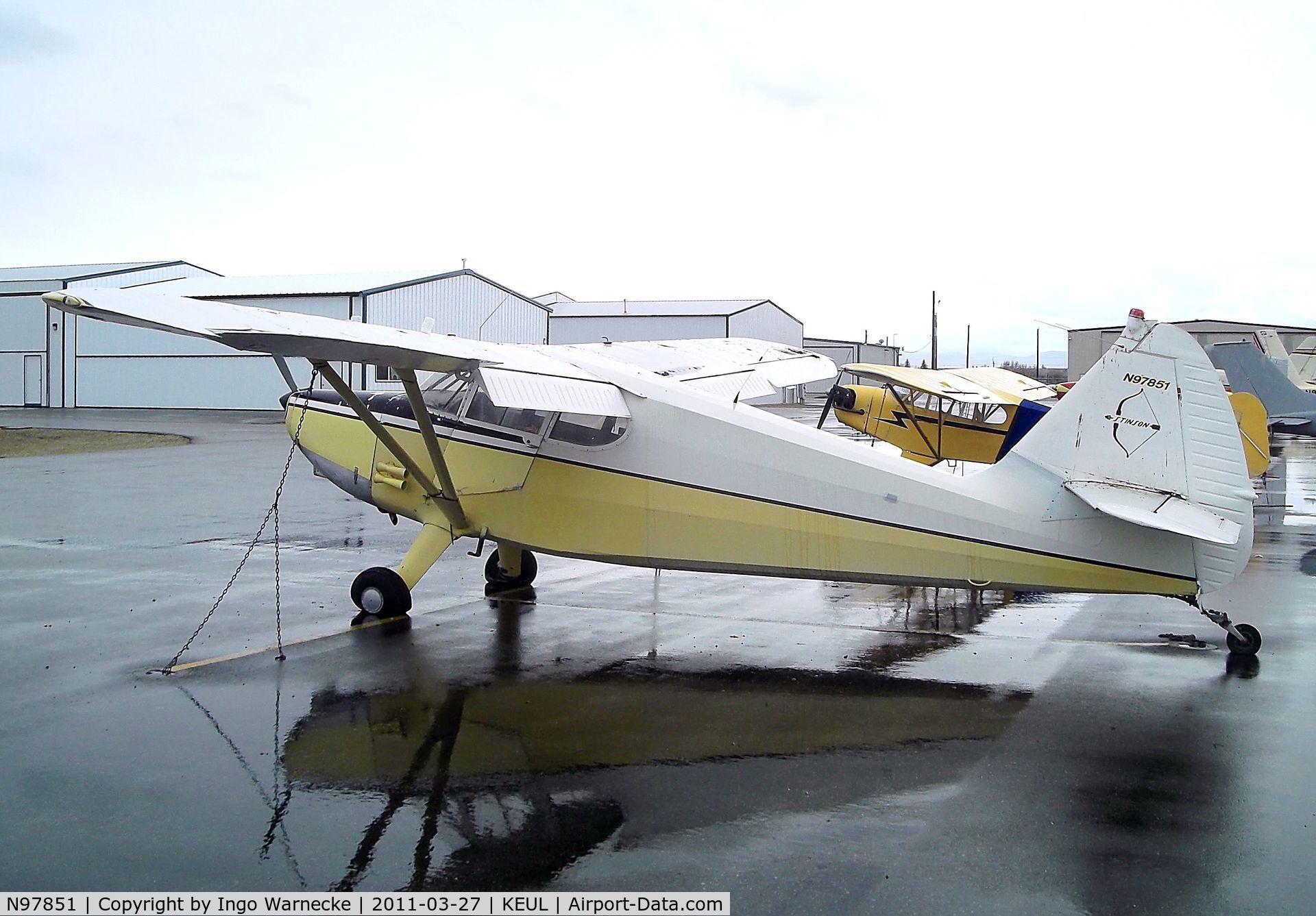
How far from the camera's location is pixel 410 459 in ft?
28.0

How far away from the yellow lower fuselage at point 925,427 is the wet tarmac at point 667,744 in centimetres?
721

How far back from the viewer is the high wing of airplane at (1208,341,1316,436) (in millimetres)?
24266

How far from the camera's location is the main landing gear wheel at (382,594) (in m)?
8.70

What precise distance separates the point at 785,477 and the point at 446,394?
323 centimetres

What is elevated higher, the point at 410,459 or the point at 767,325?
the point at 767,325

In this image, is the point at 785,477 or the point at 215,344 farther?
the point at 215,344

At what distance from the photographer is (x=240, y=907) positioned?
392 centimetres

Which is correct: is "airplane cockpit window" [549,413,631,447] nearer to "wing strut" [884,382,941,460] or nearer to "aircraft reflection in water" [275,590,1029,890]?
"aircraft reflection in water" [275,590,1029,890]

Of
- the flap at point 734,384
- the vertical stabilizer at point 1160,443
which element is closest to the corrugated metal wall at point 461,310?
the flap at point 734,384

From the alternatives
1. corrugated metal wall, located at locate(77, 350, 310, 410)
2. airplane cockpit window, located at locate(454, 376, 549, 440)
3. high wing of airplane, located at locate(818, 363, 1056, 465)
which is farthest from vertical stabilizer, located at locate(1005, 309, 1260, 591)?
corrugated metal wall, located at locate(77, 350, 310, 410)

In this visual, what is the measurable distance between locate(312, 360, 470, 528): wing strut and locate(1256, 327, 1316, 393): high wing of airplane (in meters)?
25.5

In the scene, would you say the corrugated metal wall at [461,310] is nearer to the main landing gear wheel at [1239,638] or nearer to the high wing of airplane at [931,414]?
the high wing of airplane at [931,414]

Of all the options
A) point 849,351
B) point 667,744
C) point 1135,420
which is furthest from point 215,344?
point 849,351

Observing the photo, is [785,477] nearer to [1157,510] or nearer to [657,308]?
[1157,510]
